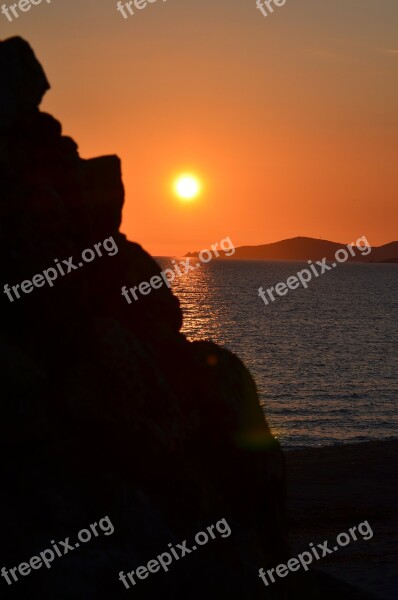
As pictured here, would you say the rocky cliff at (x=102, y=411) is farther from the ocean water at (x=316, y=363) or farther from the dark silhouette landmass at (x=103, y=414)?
the ocean water at (x=316, y=363)

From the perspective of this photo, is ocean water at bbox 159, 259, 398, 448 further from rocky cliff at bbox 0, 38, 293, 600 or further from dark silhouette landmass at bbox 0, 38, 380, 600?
rocky cliff at bbox 0, 38, 293, 600

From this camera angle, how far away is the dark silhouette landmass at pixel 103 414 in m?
14.0

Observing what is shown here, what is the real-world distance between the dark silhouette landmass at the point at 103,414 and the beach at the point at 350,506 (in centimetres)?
617

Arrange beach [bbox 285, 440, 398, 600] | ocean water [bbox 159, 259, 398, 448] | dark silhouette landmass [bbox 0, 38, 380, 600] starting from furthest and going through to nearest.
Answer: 1. ocean water [bbox 159, 259, 398, 448]
2. beach [bbox 285, 440, 398, 600]
3. dark silhouette landmass [bbox 0, 38, 380, 600]

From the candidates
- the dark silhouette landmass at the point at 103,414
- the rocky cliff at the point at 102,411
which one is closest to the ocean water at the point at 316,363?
the dark silhouette landmass at the point at 103,414

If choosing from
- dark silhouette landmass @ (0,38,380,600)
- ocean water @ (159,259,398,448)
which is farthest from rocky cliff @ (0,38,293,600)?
ocean water @ (159,259,398,448)

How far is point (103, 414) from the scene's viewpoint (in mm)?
15148

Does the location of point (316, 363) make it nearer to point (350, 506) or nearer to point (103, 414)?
point (350, 506)

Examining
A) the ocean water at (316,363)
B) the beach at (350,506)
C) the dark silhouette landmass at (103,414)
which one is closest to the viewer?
the dark silhouette landmass at (103,414)

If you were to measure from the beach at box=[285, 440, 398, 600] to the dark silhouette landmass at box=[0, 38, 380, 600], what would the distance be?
6.17m

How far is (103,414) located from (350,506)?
59.4ft

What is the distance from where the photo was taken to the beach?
24016 millimetres

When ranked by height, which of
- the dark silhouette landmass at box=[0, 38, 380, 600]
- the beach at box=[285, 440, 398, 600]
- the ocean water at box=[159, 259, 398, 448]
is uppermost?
the dark silhouette landmass at box=[0, 38, 380, 600]

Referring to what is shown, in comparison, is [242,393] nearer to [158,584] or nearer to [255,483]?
[255,483]
